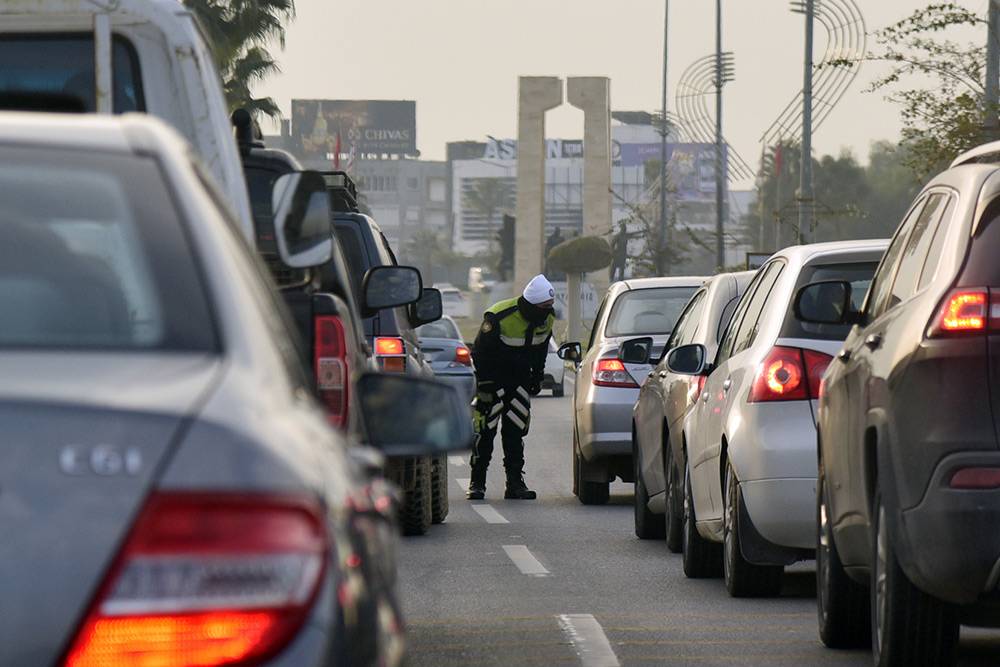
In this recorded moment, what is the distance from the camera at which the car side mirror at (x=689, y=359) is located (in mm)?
10898

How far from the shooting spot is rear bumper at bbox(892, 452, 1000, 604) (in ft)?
19.9

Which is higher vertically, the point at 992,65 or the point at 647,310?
the point at 992,65

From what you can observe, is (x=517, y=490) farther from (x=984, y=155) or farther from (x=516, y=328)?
(x=984, y=155)

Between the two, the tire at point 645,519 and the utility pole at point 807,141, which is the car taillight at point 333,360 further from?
the utility pole at point 807,141

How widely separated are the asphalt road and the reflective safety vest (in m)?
2.88

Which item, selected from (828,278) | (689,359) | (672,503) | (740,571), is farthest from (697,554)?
(828,278)

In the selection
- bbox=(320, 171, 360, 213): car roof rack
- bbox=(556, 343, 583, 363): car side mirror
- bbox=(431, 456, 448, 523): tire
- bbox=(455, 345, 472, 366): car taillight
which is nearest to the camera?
bbox=(320, 171, 360, 213): car roof rack

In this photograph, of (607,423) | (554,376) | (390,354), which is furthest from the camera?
(554,376)

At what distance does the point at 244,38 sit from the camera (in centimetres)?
5175

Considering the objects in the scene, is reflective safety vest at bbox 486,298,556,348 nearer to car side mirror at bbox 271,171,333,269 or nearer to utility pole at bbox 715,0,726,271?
car side mirror at bbox 271,171,333,269

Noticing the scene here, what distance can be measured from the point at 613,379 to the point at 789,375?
7868 mm

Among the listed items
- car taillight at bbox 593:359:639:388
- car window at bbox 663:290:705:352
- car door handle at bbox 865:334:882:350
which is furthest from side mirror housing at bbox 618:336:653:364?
car door handle at bbox 865:334:882:350

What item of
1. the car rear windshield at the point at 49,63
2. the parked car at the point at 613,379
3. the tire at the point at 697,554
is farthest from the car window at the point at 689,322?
the car rear windshield at the point at 49,63

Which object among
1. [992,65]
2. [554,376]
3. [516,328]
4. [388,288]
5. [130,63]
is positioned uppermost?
[992,65]
